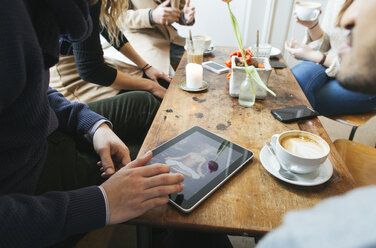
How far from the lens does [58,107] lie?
2.71ft

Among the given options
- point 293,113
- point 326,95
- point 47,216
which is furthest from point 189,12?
point 47,216

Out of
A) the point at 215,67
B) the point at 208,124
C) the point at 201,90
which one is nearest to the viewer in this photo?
the point at 208,124

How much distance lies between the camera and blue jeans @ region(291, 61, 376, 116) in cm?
120

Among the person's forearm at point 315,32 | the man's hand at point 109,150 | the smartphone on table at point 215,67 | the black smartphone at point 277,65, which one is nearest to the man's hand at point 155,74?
the smartphone on table at point 215,67

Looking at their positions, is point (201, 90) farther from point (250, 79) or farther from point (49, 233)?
point (49, 233)

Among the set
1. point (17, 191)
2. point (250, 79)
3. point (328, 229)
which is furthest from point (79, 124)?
point (328, 229)

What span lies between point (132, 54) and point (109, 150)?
0.85 m

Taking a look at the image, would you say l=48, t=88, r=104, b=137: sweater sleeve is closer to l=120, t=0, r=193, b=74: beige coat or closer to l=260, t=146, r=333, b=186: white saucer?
l=260, t=146, r=333, b=186: white saucer

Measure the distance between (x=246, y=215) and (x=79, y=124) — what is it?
591 millimetres

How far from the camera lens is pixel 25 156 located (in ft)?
1.78

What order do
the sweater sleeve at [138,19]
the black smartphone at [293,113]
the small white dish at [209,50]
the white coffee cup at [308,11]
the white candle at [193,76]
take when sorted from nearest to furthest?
1. the black smartphone at [293,113]
2. the white candle at [193,76]
3. the white coffee cup at [308,11]
4. the small white dish at [209,50]
5. the sweater sleeve at [138,19]

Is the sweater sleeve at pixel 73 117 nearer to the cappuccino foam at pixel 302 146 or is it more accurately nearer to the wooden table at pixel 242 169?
the wooden table at pixel 242 169

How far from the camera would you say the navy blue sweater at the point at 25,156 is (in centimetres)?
42

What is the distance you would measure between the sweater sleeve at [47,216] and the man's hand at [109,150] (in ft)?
0.67
